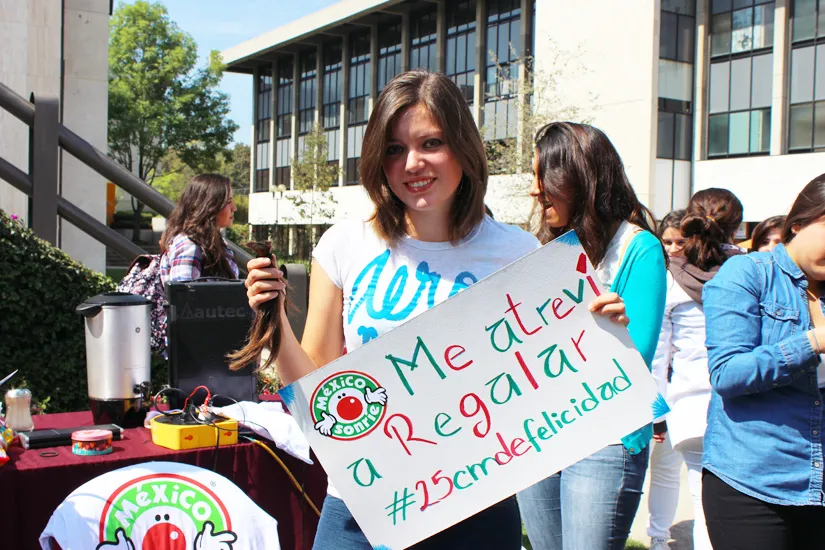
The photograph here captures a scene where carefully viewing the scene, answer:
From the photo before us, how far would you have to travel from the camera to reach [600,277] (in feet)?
8.82

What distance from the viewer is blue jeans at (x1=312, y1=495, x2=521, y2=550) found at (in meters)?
2.01

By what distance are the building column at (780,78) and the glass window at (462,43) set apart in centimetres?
1369

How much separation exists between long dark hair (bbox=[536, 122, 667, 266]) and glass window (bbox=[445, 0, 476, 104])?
32.9m

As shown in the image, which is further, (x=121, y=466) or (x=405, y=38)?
(x=405, y=38)

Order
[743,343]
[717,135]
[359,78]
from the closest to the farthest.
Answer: [743,343] → [717,135] → [359,78]

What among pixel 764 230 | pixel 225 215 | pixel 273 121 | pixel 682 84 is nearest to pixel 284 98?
pixel 273 121

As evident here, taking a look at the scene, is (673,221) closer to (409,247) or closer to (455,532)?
(409,247)

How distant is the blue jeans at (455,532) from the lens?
2.01 m

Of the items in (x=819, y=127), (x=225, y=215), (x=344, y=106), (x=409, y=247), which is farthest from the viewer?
(x=344, y=106)

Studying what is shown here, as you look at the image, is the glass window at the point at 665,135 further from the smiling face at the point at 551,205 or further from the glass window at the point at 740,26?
the smiling face at the point at 551,205

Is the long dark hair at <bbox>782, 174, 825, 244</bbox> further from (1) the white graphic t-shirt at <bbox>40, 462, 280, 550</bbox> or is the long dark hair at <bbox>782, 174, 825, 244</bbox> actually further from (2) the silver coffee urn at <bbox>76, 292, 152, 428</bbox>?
(2) the silver coffee urn at <bbox>76, 292, 152, 428</bbox>

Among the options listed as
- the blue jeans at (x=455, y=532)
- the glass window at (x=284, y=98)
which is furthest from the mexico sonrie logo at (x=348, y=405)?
the glass window at (x=284, y=98)

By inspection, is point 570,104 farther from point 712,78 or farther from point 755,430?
point 755,430

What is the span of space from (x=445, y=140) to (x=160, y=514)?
173 centimetres
